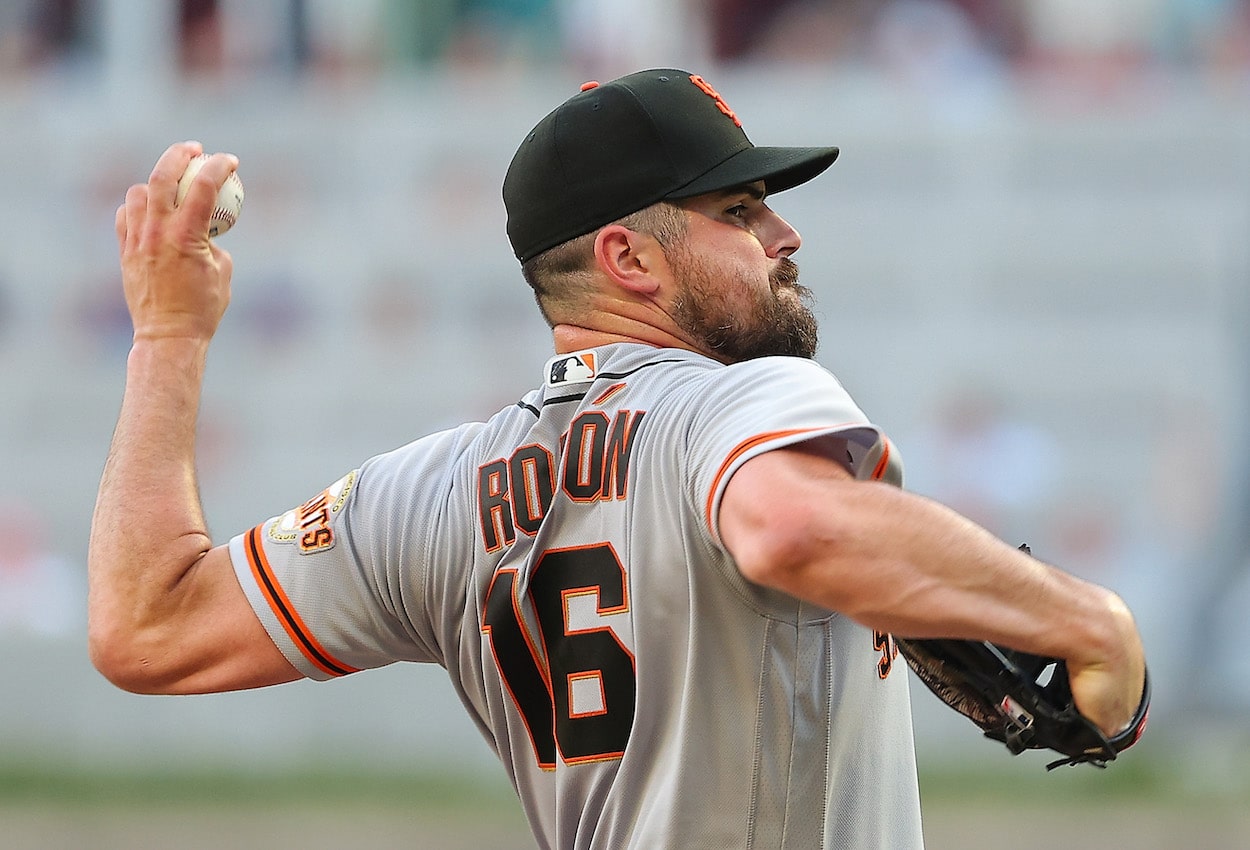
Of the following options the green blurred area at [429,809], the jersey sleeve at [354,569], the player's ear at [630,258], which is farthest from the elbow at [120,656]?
the green blurred area at [429,809]

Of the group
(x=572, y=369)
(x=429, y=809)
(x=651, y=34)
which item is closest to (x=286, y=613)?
(x=572, y=369)

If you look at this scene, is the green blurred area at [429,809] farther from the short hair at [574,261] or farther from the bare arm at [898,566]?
the bare arm at [898,566]

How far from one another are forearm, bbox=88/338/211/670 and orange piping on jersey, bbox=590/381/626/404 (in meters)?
0.67

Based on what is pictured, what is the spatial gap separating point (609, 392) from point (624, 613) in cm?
33

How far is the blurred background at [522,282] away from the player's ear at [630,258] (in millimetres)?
7393

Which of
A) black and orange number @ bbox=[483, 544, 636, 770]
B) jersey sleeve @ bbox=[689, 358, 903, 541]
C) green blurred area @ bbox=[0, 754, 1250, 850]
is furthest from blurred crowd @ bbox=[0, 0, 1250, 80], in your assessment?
jersey sleeve @ bbox=[689, 358, 903, 541]

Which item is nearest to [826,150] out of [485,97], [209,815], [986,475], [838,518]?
[838,518]

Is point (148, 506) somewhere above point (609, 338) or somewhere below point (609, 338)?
below

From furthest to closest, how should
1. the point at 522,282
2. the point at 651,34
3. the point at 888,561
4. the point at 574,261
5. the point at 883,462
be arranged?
1. the point at 651,34
2. the point at 522,282
3. the point at 574,261
4. the point at 883,462
5. the point at 888,561

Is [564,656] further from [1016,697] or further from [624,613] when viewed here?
[1016,697]

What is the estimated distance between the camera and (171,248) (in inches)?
105

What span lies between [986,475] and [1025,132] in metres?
2.53

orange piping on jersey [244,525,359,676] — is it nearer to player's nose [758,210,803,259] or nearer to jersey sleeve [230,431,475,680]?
jersey sleeve [230,431,475,680]

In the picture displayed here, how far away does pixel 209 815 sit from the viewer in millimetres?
8797
